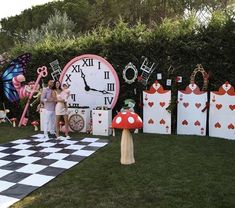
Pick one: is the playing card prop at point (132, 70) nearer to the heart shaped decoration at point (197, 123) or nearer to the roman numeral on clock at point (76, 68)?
the roman numeral on clock at point (76, 68)

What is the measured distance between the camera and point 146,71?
866 centimetres

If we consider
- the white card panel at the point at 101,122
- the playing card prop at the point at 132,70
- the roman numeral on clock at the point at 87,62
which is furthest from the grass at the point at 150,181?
the roman numeral on clock at the point at 87,62

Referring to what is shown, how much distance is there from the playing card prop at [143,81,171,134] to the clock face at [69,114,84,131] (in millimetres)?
1744

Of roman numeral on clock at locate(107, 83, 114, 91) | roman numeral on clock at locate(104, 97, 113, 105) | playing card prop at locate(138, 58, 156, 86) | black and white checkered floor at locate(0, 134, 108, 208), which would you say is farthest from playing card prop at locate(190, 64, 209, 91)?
black and white checkered floor at locate(0, 134, 108, 208)

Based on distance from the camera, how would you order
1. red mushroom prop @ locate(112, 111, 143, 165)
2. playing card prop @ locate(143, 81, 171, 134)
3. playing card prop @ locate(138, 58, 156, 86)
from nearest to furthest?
1. red mushroom prop @ locate(112, 111, 143, 165)
2. playing card prop @ locate(143, 81, 171, 134)
3. playing card prop @ locate(138, 58, 156, 86)

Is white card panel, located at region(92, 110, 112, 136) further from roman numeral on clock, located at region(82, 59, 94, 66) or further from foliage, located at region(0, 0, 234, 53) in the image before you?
foliage, located at region(0, 0, 234, 53)

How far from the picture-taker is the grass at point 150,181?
408 cm

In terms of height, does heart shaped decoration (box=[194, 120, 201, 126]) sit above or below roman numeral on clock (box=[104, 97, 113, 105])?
below

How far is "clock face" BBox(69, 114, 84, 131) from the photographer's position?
877cm

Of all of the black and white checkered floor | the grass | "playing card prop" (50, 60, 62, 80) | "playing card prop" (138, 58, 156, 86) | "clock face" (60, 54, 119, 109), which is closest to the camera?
the grass

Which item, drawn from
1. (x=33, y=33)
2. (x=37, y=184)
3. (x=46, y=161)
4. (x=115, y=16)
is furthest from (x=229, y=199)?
(x=115, y=16)

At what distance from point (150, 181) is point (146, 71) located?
4388 millimetres

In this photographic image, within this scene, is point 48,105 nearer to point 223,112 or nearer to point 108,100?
point 108,100

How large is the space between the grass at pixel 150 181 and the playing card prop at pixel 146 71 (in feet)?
7.49
